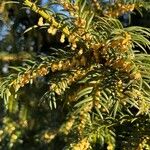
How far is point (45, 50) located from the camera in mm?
1429

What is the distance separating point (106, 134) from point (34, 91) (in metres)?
0.35

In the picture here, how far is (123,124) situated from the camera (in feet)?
3.64

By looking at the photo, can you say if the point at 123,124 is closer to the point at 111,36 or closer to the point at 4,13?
the point at 111,36

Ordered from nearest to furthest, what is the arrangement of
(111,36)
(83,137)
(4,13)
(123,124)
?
(111,36), (83,137), (123,124), (4,13)

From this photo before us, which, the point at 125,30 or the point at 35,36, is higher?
the point at 125,30

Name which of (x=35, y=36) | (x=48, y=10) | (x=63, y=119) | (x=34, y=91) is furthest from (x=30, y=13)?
(x=48, y=10)

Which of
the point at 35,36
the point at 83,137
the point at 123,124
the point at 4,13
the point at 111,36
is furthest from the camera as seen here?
the point at 35,36

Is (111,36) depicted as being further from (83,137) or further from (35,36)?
(35,36)

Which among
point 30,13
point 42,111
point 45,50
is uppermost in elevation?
point 30,13

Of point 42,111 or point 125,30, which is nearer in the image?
point 125,30

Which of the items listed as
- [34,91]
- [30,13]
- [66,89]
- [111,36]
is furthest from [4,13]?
[111,36]

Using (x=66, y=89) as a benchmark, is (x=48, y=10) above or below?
above

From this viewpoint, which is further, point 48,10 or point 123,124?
point 123,124

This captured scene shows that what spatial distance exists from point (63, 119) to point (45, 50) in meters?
0.25
